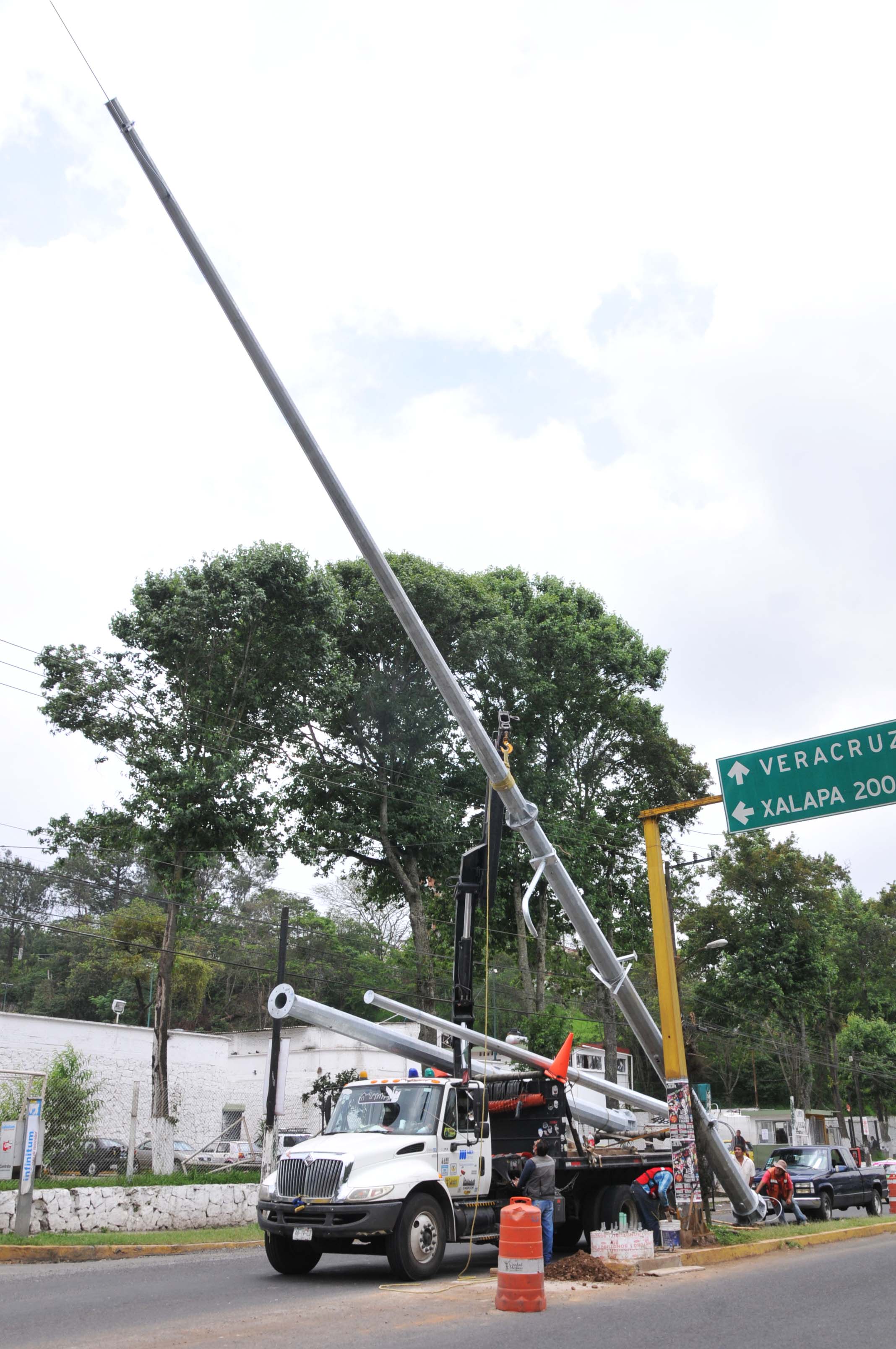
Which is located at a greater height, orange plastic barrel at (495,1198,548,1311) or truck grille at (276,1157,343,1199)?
truck grille at (276,1157,343,1199)

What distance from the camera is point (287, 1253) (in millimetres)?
12117

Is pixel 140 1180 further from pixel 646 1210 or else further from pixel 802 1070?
pixel 802 1070

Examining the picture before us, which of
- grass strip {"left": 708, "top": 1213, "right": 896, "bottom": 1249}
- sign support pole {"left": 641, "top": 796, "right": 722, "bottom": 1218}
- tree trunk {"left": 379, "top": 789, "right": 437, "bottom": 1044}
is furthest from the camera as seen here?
tree trunk {"left": 379, "top": 789, "right": 437, "bottom": 1044}

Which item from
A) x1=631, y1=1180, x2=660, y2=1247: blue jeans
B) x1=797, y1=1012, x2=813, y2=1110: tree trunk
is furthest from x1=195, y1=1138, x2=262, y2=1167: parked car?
x1=797, y1=1012, x2=813, y2=1110: tree trunk

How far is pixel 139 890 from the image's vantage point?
68.3 m

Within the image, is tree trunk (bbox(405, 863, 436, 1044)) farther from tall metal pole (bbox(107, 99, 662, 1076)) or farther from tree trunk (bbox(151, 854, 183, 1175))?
tall metal pole (bbox(107, 99, 662, 1076))

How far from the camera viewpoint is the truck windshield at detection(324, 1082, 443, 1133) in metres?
12.7

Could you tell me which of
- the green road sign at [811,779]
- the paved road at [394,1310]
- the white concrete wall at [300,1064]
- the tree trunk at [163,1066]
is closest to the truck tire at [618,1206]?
the paved road at [394,1310]

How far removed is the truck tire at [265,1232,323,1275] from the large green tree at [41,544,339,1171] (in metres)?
13.0

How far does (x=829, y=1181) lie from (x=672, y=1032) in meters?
10.0

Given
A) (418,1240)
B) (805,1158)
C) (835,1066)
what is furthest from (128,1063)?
(418,1240)

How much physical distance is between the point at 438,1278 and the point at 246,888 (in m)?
59.8

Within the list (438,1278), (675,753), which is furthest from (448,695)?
(675,753)

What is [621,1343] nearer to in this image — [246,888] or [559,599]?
[559,599]
